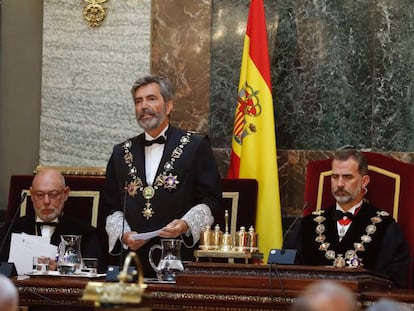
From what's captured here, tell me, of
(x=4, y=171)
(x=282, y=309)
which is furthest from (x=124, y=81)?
(x=282, y=309)

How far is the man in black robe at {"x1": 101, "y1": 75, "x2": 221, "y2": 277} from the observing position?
581 cm

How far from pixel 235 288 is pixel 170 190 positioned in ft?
3.75

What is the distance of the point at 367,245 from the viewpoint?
596cm

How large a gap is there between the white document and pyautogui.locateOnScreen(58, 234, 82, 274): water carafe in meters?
0.25

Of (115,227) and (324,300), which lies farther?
(115,227)

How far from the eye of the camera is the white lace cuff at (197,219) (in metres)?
5.67

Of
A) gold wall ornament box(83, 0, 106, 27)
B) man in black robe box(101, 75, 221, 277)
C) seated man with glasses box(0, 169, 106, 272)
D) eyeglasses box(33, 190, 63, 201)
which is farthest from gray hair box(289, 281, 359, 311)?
gold wall ornament box(83, 0, 106, 27)

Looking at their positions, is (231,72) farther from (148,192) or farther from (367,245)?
(367,245)

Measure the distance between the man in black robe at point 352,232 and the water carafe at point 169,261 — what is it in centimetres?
94

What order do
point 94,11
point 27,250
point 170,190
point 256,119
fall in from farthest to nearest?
1. point 94,11
2. point 256,119
3. point 170,190
4. point 27,250

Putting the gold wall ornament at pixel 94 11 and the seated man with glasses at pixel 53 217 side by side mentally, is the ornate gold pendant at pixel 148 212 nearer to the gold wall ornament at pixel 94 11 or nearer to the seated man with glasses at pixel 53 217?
the seated man with glasses at pixel 53 217

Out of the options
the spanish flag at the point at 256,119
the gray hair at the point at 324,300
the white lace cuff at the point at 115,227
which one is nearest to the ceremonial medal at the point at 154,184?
the white lace cuff at the point at 115,227

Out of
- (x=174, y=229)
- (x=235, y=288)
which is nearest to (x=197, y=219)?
(x=174, y=229)

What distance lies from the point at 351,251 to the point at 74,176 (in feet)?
6.77
